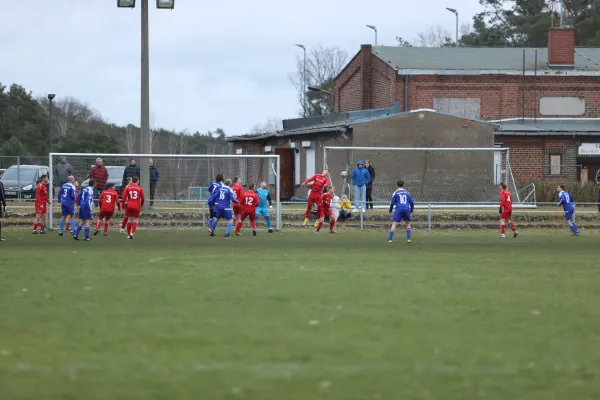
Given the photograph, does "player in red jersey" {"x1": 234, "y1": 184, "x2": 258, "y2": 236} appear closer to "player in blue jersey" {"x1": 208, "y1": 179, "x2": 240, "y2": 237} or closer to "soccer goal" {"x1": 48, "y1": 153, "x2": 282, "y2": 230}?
"player in blue jersey" {"x1": 208, "y1": 179, "x2": 240, "y2": 237}

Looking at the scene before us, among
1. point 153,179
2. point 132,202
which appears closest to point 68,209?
point 132,202

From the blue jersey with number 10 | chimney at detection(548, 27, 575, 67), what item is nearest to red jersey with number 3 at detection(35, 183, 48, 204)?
the blue jersey with number 10

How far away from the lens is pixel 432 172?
43.1 m

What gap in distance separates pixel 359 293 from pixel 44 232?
61.8ft

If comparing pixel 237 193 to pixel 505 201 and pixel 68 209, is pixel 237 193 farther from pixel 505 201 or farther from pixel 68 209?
pixel 505 201

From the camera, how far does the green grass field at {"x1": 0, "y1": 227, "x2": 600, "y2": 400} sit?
27.1 feet

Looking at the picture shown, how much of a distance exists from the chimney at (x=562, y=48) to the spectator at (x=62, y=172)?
105 feet

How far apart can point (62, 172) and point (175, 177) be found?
3867 millimetres

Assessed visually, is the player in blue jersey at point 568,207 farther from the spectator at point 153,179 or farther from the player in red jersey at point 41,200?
the player in red jersey at point 41,200

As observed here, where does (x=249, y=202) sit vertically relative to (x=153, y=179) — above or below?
below

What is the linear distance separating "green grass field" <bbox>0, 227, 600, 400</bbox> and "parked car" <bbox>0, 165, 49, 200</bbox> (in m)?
22.0

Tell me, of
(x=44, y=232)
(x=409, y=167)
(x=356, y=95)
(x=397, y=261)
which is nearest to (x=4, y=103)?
(x=356, y=95)

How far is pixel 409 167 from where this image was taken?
4291 centimetres

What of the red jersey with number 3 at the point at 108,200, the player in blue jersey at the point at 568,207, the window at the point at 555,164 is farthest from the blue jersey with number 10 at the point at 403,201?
the window at the point at 555,164
